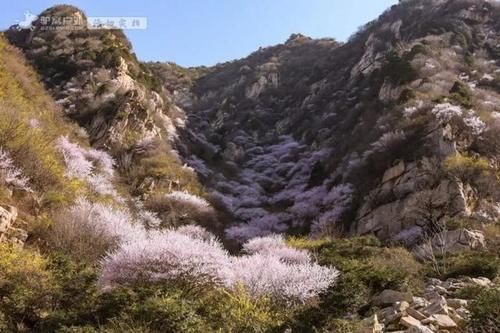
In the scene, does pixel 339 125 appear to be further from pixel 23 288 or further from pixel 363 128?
pixel 23 288

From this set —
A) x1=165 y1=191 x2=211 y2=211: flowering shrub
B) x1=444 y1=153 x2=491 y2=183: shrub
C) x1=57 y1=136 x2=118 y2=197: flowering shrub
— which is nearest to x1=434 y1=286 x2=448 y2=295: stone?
x1=444 y1=153 x2=491 y2=183: shrub

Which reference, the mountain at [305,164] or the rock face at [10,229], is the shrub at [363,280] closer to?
the mountain at [305,164]

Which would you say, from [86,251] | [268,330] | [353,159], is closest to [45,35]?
[353,159]

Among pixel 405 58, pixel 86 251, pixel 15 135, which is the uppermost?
pixel 405 58

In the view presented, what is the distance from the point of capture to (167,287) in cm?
1277

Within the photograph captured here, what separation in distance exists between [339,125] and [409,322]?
42781mm

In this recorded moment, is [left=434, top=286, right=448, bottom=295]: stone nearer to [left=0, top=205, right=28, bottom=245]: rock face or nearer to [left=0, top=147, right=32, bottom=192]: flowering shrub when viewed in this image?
[left=0, top=205, right=28, bottom=245]: rock face

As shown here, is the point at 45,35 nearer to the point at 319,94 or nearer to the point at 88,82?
the point at 88,82

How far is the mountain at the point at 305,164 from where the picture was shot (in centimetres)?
1470

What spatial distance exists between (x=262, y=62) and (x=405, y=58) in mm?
49775

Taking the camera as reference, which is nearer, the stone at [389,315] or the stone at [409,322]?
the stone at [409,322]

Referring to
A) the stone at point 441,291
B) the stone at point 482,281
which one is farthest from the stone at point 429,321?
the stone at point 482,281

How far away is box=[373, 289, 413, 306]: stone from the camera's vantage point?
37.9 ft

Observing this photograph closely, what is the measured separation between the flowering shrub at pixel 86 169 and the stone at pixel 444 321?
19.3 m
